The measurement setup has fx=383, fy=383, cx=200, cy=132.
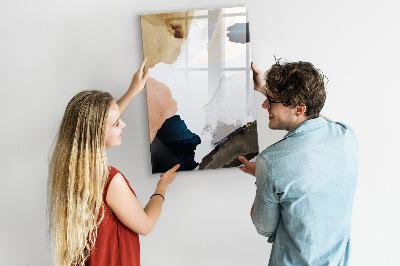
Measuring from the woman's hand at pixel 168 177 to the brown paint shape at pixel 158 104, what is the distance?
17cm

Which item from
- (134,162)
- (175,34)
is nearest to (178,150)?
(134,162)

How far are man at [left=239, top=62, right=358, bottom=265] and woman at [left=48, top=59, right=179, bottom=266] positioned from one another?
19.7 inches

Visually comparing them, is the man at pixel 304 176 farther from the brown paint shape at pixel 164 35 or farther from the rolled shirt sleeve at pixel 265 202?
the brown paint shape at pixel 164 35

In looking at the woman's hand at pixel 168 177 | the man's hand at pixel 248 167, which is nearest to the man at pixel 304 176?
the man's hand at pixel 248 167

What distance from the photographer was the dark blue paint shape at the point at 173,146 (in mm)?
1813

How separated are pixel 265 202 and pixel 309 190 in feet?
0.52

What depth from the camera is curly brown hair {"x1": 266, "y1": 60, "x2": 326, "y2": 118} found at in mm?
1335

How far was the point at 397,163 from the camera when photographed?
1.90m

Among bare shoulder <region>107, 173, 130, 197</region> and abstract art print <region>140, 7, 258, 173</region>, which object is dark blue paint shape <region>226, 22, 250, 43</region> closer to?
abstract art print <region>140, 7, 258, 173</region>

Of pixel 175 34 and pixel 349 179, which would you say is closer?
pixel 349 179

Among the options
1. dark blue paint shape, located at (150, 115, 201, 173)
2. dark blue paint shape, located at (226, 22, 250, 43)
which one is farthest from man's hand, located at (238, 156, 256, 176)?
dark blue paint shape, located at (226, 22, 250, 43)

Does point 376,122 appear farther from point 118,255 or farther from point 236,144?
point 118,255

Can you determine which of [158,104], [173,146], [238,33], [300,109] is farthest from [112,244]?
[238,33]

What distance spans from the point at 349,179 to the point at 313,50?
2.36ft
